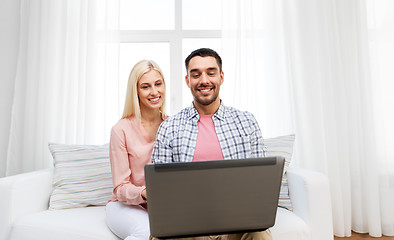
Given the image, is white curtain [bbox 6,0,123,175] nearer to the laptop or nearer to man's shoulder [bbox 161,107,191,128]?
man's shoulder [bbox 161,107,191,128]

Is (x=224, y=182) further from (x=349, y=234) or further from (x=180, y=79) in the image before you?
(x=349, y=234)

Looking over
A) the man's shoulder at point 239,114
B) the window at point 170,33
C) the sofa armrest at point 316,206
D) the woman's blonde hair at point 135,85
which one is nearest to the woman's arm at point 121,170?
the woman's blonde hair at point 135,85

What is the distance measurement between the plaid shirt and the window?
0.94 meters

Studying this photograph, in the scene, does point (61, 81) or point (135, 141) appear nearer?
point (135, 141)

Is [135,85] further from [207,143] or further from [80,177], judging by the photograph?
[80,177]

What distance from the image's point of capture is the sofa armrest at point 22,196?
1259 mm

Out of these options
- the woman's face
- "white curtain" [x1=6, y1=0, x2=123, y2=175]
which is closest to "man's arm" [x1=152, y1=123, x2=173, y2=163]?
the woman's face

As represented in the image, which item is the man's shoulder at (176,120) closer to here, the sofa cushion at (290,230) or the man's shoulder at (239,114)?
the man's shoulder at (239,114)

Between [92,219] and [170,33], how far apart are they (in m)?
1.50

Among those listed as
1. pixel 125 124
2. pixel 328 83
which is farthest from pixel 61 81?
pixel 328 83

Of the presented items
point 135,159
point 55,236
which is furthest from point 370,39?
point 55,236

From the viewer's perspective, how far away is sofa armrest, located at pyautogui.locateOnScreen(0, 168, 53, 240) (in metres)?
1.26

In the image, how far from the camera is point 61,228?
3.99ft

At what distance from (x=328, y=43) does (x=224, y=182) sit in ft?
5.97
